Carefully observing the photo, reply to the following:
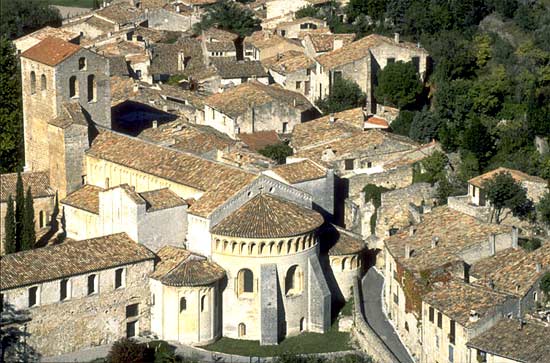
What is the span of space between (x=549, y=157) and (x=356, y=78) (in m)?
15.5

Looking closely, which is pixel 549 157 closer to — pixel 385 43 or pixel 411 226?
pixel 411 226

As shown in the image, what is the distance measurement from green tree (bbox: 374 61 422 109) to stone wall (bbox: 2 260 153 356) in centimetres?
2422

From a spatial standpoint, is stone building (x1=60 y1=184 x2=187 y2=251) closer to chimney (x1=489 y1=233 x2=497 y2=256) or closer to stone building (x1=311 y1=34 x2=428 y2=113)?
chimney (x1=489 y1=233 x2=497 y2=256)

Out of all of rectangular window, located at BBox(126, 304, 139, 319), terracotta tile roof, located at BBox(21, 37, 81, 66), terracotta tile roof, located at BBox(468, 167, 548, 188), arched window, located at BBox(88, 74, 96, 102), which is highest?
terracotta tile roof, located at BBox(21, 37, 81, 66)

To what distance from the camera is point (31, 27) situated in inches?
4099

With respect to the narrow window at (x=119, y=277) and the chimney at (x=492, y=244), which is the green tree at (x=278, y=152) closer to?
the chimney at (x=492, y=244)

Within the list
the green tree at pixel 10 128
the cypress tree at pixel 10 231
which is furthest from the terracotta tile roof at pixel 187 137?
the cypress tree at pixel 10 231

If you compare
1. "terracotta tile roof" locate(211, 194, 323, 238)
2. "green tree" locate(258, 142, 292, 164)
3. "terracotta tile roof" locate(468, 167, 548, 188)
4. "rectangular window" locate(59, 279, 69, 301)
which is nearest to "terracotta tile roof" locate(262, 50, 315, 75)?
"green tree" locate(258, 142, 292, 164)

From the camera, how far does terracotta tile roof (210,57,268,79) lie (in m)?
84.9

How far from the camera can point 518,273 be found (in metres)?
56.8

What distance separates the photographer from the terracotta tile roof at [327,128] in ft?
237

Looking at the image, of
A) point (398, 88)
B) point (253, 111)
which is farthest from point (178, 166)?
point (398, 88)

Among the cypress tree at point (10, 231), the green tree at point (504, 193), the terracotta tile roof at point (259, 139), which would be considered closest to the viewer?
the cypress tree at point (10, 231)

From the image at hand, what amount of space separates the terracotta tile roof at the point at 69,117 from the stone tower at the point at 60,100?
0.04 m
